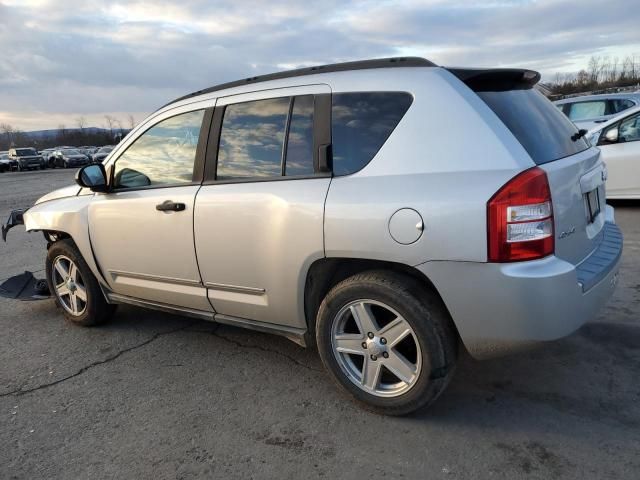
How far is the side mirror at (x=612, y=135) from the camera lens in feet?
25.9

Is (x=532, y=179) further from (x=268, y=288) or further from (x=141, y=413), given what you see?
(x=141, y=413)

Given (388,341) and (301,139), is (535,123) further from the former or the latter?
(388,341)

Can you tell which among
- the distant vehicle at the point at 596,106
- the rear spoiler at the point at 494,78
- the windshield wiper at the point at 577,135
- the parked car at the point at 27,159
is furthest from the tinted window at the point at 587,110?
the parked car at the point at 27,159

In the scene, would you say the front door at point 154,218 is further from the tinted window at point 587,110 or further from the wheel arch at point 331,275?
the tinted window at point 587,110

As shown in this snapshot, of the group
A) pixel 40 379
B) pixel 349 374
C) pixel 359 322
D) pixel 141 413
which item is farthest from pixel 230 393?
pixel 40 379

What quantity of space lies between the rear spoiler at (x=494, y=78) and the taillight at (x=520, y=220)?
0.63 m

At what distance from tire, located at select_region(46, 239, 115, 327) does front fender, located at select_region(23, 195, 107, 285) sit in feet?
0.40

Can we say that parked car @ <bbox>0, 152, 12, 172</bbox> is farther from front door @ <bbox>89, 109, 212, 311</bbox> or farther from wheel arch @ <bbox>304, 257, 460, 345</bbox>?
wheel arch @ <bbox>304, 257, 460, 345</bbox>

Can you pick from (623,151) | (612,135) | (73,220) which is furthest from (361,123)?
(623,151)

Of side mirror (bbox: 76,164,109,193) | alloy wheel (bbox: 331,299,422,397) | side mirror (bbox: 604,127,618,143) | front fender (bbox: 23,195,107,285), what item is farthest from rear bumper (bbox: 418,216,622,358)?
side mirror (bbox: 604,127,618,143)

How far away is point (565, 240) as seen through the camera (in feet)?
8.61

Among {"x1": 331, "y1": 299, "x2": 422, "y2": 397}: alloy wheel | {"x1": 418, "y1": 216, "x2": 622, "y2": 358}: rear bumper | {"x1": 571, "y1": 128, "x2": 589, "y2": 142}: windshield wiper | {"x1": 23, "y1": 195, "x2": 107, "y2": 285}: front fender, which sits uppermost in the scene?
{"x1": 571, "y1": 128, "x2": 589, "y2": 142}: windshield wiper

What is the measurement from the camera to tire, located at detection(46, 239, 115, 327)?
4.37 metres

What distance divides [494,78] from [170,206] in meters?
2.15
